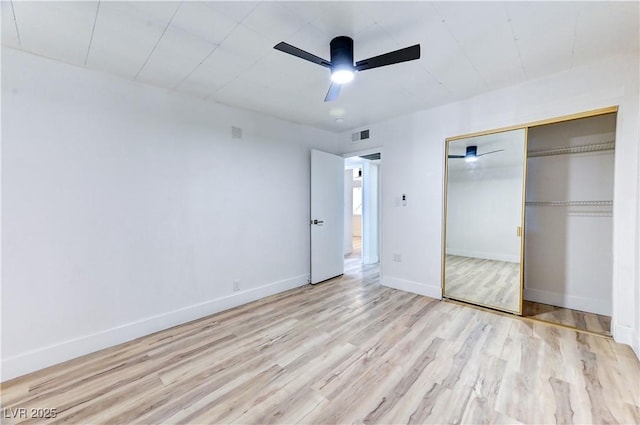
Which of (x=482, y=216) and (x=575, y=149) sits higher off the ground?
(x=575, y=149)

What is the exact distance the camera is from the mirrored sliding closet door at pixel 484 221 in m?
3.21

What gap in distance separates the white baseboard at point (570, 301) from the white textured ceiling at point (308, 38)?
2.64 meters

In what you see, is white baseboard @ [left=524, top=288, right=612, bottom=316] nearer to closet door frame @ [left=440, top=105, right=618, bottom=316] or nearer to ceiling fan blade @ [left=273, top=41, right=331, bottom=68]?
closet door frame @ [left=440, top=105, right=618, bottom=316]

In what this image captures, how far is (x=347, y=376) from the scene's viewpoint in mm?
2039

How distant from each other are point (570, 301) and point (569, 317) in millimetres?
341

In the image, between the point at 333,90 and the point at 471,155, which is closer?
the point at 333,90

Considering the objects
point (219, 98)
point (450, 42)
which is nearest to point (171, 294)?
point (219, 98)

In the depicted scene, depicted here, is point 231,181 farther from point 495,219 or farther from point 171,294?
point 495,219

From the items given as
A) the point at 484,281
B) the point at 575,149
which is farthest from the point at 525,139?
the point at 484,281

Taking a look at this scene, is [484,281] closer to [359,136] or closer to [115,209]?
[359,136]

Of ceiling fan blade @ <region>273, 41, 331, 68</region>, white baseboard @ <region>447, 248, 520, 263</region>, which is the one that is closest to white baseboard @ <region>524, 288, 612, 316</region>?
white baseboard @ <region>447, 248, 520, 263</region>

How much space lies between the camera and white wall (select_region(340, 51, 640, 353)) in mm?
2404

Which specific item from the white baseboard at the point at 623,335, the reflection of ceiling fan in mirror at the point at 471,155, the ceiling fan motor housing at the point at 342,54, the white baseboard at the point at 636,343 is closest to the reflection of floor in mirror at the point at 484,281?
the white baseboard at the point at 623,335

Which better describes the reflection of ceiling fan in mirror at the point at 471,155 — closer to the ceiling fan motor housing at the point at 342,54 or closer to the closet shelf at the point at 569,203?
the closet shelf at the point at 569,203
